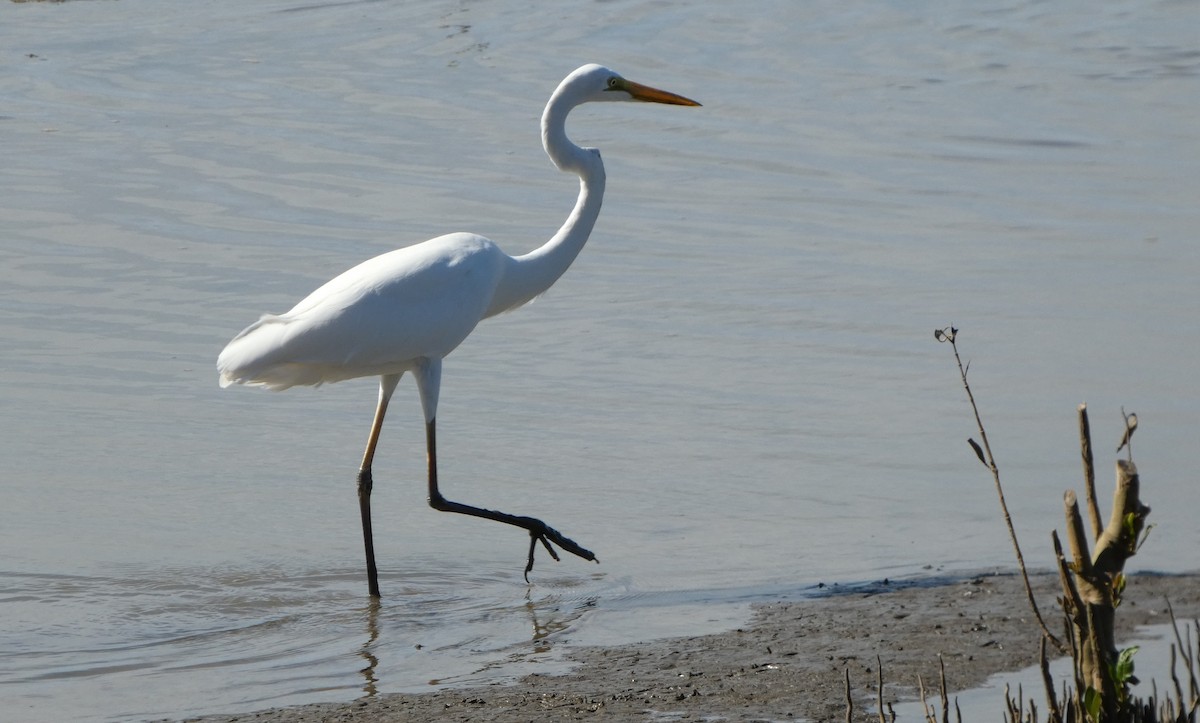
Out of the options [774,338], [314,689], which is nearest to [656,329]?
[774,338]

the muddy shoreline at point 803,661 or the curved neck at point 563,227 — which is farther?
the curved neck at point 563,227

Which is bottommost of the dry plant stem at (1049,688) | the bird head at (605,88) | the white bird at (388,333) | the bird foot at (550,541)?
the bird foot at (550,541)


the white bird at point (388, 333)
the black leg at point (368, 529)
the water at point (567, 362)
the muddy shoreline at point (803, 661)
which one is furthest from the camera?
the white bird at point (388, 333)

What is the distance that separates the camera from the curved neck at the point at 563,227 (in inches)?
273

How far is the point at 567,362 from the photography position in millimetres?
8711

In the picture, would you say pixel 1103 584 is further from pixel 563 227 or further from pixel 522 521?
pixel 563 227

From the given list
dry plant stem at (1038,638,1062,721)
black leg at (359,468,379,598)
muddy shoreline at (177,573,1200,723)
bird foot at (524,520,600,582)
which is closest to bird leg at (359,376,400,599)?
black leg at (359,468,379,598)

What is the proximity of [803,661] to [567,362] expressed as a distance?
12.8ft

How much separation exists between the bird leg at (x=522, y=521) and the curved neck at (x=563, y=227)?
0.83 m

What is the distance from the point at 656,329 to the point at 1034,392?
7.47ft

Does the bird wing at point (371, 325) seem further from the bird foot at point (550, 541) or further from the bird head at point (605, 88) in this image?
the bird head at point (605, 88)

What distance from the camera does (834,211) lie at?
38.6 ft

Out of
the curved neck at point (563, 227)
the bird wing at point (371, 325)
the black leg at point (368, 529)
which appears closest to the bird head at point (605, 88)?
the curved neck at point (563, 227)

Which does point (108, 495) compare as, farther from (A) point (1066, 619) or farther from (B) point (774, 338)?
(A) point (1066, 619)
